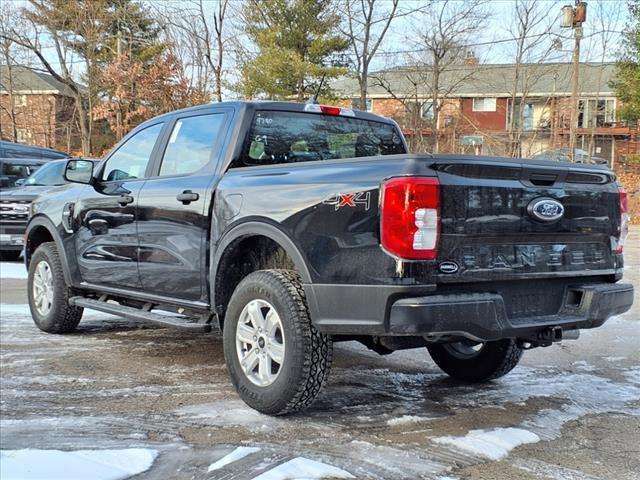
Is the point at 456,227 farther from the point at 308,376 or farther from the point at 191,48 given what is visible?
the point at 191,48

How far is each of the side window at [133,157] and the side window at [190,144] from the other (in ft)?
0.93

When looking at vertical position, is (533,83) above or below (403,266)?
above

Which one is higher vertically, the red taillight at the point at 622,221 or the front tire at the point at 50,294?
the red taillight at the point at 622,221

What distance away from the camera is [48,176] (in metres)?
12.4

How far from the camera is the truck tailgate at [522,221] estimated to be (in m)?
3.39

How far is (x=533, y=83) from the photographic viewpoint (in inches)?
1405

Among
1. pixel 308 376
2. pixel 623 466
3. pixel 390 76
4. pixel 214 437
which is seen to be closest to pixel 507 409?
pixel 623 466

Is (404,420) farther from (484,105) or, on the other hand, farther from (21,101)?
(21,101)

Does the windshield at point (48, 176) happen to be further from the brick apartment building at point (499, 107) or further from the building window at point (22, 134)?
the building window at point (22, 134)

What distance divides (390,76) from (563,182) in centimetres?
3088

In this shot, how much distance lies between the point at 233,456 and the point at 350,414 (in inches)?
37.1

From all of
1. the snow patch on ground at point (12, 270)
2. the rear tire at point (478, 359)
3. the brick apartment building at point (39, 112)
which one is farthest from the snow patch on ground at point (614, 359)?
the brick apartment building at point (39, 112)

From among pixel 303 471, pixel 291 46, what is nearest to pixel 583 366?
pixel 303 471

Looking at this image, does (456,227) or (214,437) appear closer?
(456,227)
